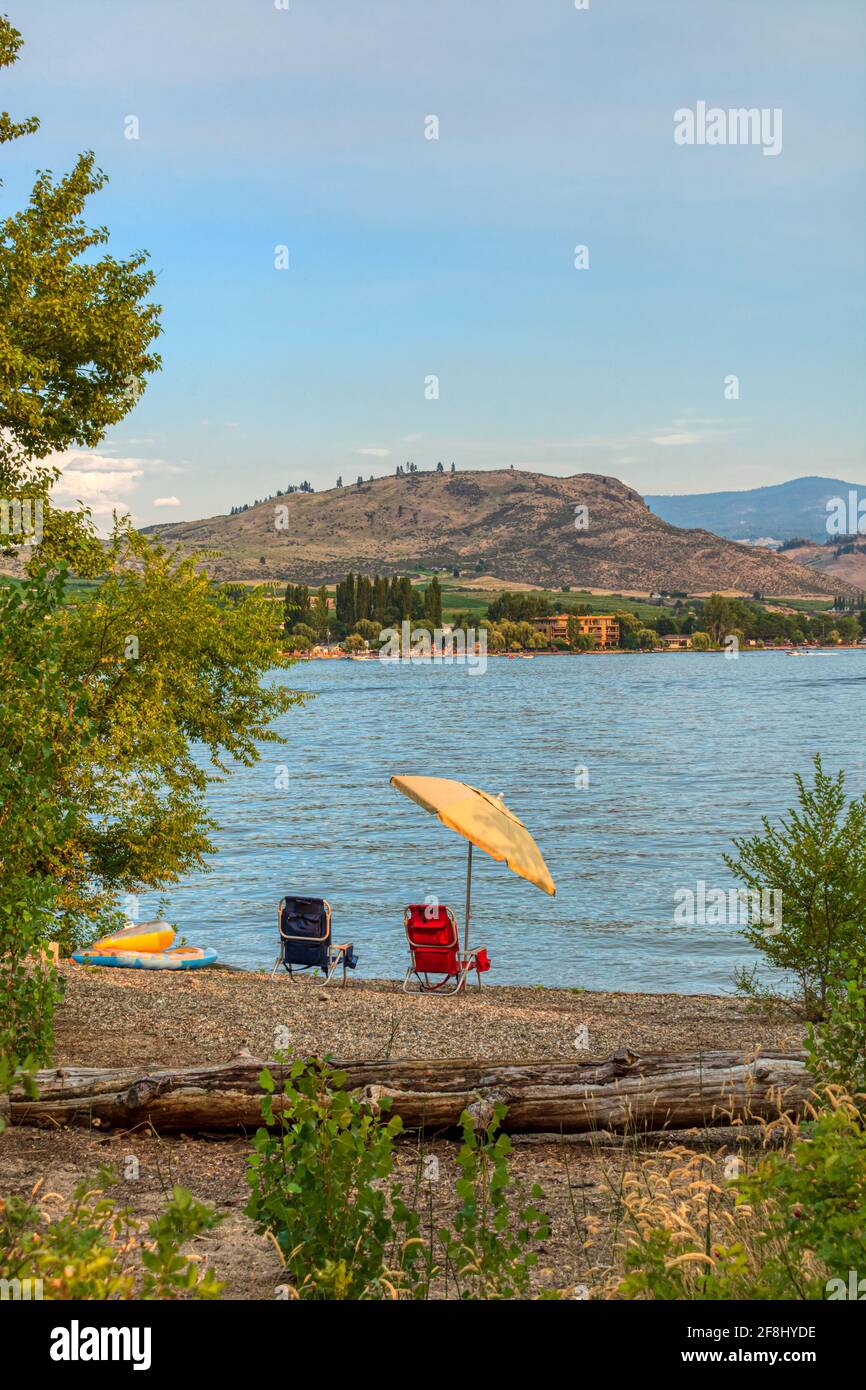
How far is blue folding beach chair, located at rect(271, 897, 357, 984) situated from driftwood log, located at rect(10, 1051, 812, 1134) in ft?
29.8

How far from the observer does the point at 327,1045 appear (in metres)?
10.7

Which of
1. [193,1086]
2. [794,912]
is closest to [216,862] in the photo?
[794,912]

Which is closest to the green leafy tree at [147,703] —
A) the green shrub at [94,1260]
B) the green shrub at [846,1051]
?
the green shrub at [846,1051]

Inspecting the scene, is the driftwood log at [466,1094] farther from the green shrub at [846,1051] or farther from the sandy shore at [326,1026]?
the green shrub at [846,1051]

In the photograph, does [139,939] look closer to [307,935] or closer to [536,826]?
[307,935]

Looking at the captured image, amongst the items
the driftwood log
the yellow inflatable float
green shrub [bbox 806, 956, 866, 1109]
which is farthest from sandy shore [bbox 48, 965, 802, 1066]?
the yellow inflatable float

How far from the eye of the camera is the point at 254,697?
64.6 ft

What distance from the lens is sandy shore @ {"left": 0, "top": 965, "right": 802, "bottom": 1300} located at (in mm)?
6184

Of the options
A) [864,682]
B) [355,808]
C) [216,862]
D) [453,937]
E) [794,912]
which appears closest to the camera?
[794,912]

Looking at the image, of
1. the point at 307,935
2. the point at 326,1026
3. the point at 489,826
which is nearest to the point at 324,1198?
the point at 326,1026

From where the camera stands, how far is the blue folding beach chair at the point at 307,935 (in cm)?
1708

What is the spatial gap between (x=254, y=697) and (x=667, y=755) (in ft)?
181

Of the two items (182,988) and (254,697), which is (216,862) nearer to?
(254,697)

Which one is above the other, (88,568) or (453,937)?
(88,568)
